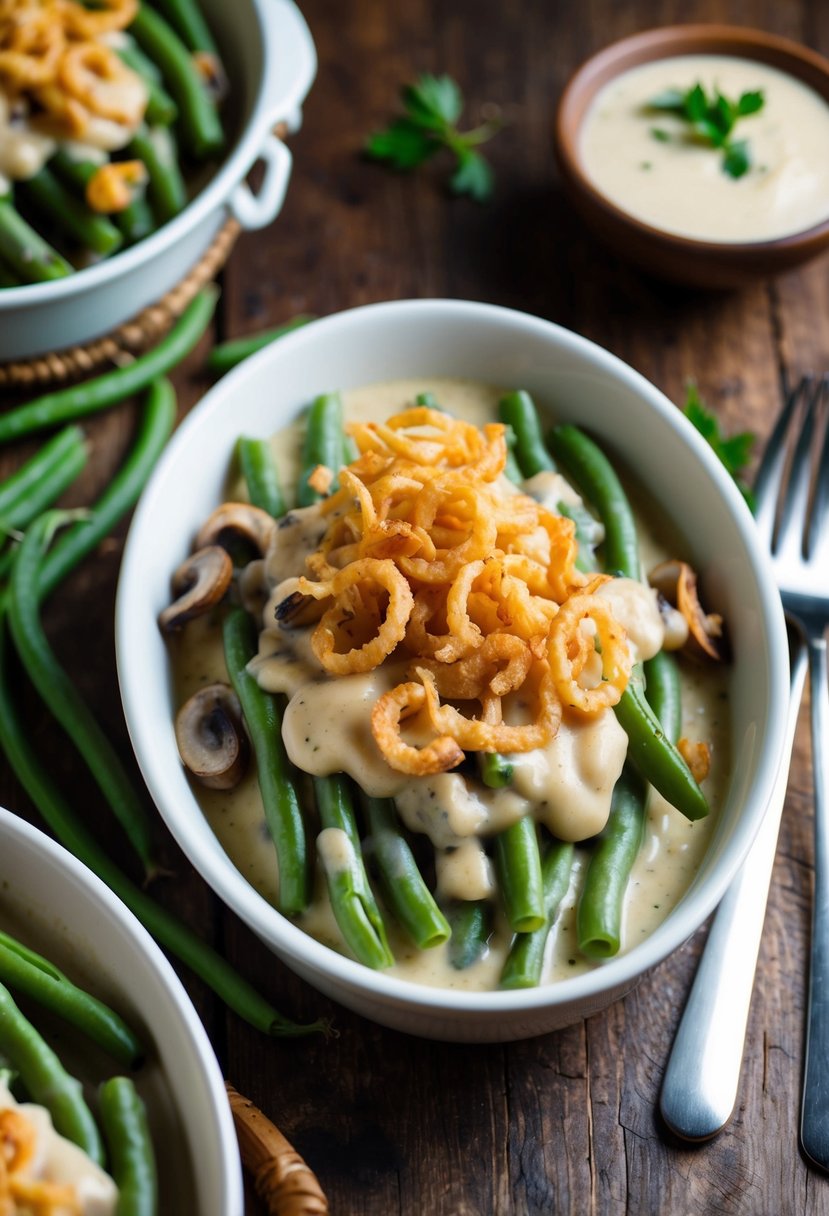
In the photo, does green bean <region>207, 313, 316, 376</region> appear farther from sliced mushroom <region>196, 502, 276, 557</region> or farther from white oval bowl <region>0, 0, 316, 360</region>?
sliced mushroom <region>196, 502, 276, 557</region>

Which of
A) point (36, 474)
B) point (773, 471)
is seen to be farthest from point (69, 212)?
point (773, 471)

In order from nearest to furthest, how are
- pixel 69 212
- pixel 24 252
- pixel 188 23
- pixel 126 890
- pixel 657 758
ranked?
pixel 657 758 < pixel 126 890 < pixel 24 252 < pixel 69 212 < pixel 188 23

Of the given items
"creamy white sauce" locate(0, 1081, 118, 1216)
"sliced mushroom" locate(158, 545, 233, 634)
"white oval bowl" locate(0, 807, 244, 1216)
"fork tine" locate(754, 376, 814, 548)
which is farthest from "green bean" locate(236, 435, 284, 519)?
"creamy white sauce" locate(0, 1081, 118, 1216)

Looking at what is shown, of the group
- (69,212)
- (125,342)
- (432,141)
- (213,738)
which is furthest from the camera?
(432,141)

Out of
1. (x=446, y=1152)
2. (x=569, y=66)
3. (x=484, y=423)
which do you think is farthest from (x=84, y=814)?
(x=569, y=66)

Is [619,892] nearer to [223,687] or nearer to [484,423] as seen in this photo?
[223,687]

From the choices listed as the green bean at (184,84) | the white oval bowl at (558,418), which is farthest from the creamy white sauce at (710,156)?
the green bean at (184,84)

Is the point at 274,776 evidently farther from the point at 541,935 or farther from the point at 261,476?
the point at 261,476
